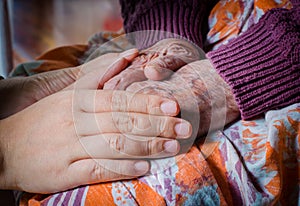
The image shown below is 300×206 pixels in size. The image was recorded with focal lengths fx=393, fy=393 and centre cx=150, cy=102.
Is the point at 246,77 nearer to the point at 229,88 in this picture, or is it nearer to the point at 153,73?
the point at 229,88

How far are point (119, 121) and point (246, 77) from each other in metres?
0.20

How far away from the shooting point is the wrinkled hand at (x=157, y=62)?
0.52 meters

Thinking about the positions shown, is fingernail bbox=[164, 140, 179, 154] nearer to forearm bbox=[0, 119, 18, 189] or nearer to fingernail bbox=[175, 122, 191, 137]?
fingernail bbox=[175, 122, 191, 137]

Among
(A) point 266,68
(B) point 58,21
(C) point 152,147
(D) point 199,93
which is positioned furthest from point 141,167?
(B) point 58,21

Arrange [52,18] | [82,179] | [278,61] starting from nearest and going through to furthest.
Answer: [82,179] → [278,61] → [52,18]

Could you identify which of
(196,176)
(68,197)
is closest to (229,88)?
(196,176)

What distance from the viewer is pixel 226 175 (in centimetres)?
49

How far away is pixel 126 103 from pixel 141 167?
8cm

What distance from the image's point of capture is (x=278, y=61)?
0.56m

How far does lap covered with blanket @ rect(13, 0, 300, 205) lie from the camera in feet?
1.49

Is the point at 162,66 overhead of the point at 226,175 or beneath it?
overhead

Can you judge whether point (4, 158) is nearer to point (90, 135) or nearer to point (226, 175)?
point (90, 135)

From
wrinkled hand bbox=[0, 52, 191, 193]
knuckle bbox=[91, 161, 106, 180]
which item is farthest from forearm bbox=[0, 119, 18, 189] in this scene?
knuckle bbox=[91, 161, 106, 180]

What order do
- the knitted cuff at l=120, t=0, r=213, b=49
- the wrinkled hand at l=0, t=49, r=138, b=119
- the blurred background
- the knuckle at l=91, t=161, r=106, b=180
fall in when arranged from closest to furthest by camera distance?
1. the knuckle at l=91, t=161, r=106, b=180
2. the wrinkled hand at l=0, t=49, r=138, b=119
3. the knitted cuff at l=120, t=0, r=213, b=49
4. the blurred background
